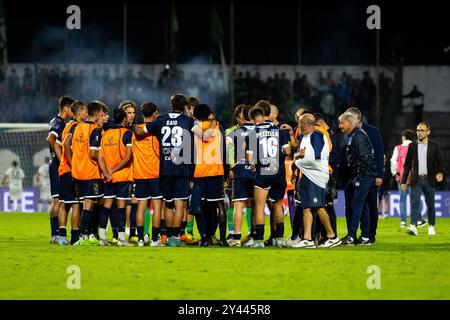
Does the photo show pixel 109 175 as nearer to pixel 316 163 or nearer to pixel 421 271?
pixel 316 163

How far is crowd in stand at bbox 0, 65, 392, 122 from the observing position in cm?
3544

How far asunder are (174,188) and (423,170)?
6701 millimetres

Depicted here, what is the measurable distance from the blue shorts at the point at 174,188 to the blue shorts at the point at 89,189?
103cm

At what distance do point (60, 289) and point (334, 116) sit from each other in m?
25.6

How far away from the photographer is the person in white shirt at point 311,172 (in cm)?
1555

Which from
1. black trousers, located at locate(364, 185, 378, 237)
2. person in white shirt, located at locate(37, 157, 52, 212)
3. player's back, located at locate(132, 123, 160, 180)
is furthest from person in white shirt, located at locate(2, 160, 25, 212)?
black trousers, located at locate(364, 185, 378, 237)

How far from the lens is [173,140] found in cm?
1569

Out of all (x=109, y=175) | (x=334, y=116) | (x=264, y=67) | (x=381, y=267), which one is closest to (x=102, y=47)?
(x=264, y=67)

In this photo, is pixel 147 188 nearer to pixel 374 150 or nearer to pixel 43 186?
pixel 374 150

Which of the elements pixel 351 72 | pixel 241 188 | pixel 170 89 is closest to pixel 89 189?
pixel 241 188

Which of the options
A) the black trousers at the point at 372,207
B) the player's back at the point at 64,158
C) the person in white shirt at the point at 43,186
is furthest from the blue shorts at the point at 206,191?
the person in white shirt at the point at 43,186

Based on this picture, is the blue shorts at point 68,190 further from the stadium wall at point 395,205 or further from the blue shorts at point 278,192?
the stadium wall at point 395,205

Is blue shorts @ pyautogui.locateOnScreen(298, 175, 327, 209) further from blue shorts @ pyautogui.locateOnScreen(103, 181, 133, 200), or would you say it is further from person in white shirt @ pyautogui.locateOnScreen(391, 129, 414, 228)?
person in white shirt @ pyautogui.locateOnScreen(391, 129, 414, 228)

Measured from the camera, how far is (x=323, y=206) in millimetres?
15609
